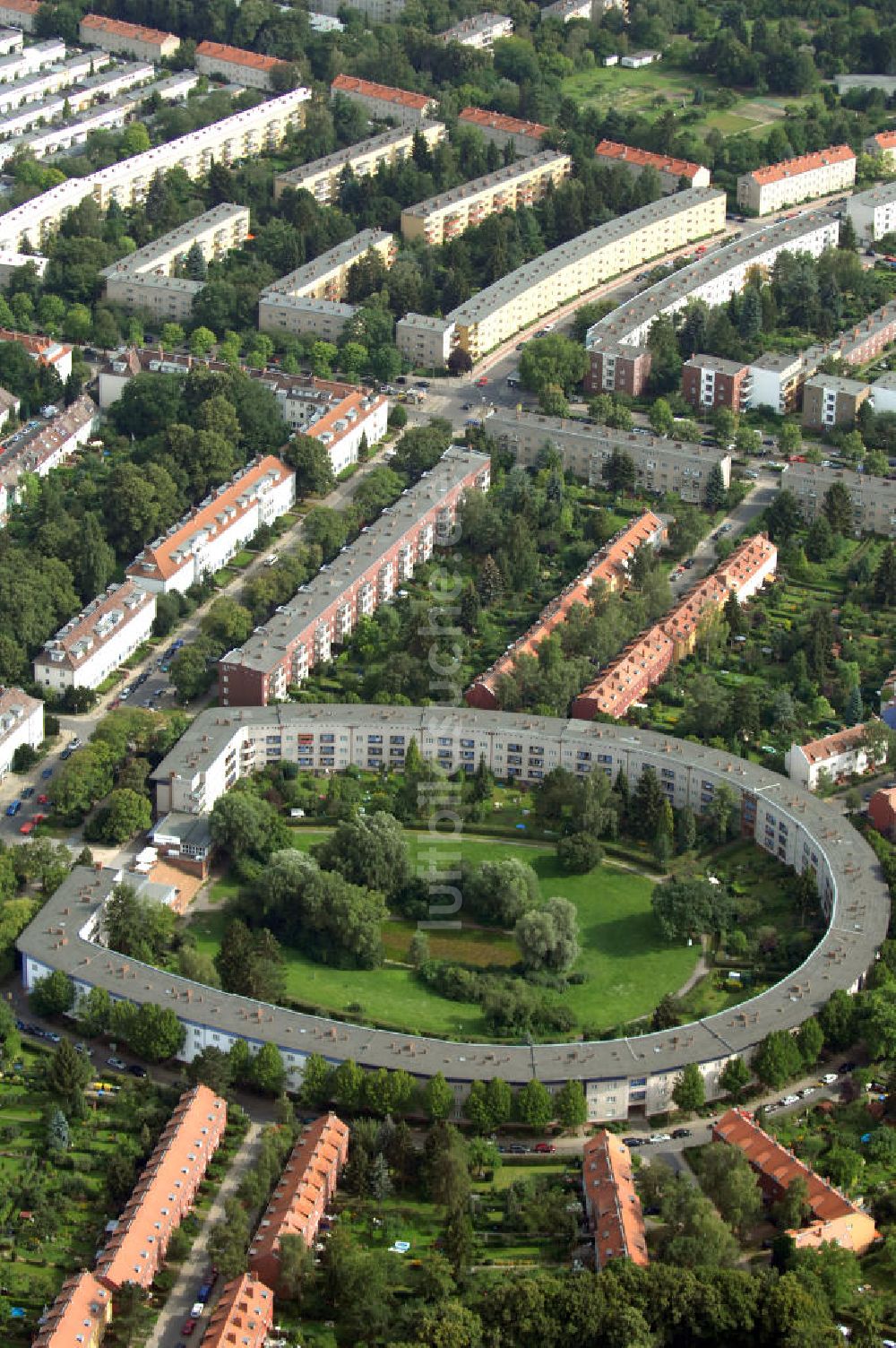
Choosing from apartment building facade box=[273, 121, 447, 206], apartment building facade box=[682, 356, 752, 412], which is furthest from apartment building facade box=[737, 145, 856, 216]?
apartment building facade box=[682, 356, 752, 412]

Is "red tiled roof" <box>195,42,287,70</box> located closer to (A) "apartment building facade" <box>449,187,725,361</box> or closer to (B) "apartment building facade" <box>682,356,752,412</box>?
(A) "apartment building facade" <box>449,187,725,361</box>

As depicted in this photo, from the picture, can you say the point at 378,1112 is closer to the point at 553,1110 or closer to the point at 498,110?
the point at 553,1110

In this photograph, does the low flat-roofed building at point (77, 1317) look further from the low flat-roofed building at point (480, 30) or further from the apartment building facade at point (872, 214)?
the low flat-roofed building at point (480, 30)

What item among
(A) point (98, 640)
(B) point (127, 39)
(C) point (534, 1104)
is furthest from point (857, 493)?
(B) point (127, 39)

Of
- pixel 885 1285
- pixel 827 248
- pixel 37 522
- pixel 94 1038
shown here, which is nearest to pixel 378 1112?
pixel 94 1038

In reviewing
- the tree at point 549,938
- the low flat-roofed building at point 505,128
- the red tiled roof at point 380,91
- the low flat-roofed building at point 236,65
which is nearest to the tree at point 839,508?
the tree at point 549,938

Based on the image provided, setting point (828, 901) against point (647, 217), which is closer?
point (828, 901)

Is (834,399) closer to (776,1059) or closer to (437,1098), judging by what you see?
(776,1059)
